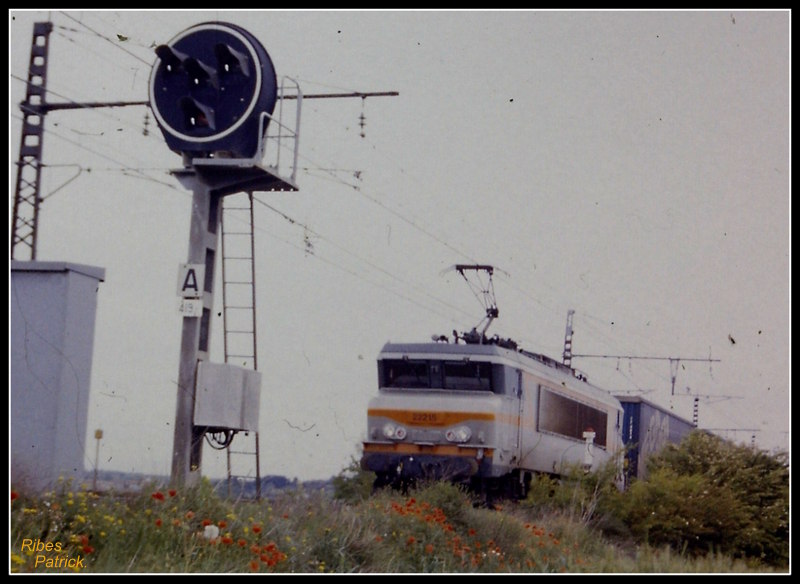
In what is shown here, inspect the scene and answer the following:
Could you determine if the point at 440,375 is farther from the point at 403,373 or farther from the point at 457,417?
the point at 457,417

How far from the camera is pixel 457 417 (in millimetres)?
Answer: 20188

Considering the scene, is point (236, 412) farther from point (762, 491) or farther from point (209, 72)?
point (762, 491)

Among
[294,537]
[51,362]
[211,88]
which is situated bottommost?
[294,537]

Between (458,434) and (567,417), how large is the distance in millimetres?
4477

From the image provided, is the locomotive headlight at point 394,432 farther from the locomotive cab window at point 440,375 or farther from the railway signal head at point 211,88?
the railway signal head at point 211,88

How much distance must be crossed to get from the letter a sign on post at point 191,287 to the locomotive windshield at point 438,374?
7.84 meters

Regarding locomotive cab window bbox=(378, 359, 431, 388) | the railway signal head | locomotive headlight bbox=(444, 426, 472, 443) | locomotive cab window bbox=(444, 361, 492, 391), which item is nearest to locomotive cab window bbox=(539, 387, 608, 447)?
locomotive cab window bbox=(444, 361, 492, 391)

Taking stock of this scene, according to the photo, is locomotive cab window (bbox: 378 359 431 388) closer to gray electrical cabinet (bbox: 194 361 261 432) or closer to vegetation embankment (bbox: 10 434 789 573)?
vegetation embankment (bbox: 10 434 789 573)

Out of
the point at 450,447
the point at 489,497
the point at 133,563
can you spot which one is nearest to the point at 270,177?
the point at 133,563

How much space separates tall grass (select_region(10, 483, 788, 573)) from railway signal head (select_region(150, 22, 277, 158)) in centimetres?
463

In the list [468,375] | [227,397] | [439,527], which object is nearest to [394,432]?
[468,375]

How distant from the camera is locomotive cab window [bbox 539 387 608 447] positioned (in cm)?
2258

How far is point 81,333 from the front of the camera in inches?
453

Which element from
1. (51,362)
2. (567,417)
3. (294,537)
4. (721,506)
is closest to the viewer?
(294,537)
